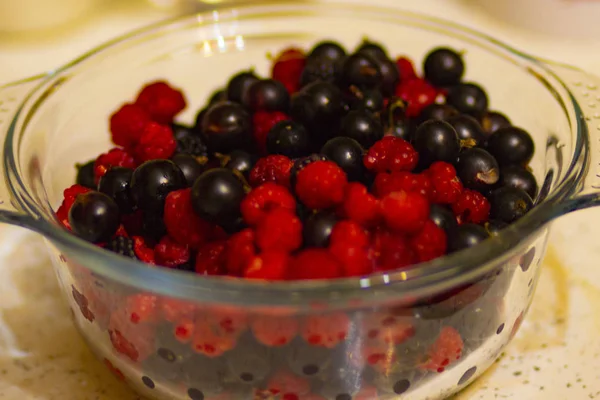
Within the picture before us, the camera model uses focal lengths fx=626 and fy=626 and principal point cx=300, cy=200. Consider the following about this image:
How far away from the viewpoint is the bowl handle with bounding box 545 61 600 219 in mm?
649

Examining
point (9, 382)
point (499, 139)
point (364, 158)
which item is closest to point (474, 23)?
point (499, 139)

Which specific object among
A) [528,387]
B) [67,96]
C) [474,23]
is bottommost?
[528,387]

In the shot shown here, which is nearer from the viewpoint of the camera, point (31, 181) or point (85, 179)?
point (31, 181)

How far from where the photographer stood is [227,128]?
848mm

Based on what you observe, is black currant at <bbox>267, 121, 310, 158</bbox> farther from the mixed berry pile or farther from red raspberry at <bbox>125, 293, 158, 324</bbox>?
red raspberry at <bbox>125, 293, 158, 324</bbox>

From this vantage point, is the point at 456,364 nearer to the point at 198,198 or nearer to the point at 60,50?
the point at 198,198

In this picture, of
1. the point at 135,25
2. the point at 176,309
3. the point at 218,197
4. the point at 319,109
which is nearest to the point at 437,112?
the point at 319,109

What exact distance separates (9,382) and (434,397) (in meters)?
0.52

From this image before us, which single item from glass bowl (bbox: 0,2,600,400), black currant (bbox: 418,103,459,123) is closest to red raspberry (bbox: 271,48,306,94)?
black currant (bbox: 418,103,459,123)

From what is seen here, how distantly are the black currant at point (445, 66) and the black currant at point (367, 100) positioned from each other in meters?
0.12

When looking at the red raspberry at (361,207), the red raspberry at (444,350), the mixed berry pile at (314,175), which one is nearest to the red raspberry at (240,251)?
the mixed berry pile at (314,175)

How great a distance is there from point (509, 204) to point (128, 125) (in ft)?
1.71

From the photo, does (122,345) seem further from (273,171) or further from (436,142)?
(436,142)

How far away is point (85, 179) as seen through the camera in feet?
2.89
